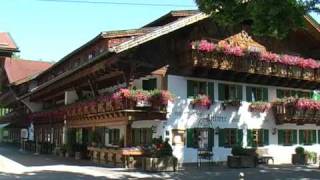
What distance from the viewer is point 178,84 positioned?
1166 inches

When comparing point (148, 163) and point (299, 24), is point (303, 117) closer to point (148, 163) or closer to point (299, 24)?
point (148, 163)

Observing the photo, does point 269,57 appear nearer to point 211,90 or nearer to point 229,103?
point 229,103

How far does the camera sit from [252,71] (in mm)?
31766

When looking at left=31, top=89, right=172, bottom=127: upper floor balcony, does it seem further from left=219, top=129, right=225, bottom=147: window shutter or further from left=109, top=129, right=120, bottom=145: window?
left=219, top=129, right=225, bottom=147: window shutter

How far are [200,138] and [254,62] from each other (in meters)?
5.71

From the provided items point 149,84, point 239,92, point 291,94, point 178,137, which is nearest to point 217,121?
point 239,92

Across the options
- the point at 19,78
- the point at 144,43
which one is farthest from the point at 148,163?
the point at 19,78

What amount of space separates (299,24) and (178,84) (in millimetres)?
12978

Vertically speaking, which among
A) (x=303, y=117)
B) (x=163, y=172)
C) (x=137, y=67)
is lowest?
(x=163, y=172)

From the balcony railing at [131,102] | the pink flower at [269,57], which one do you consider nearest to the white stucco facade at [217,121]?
the balcony railing at [131,102]

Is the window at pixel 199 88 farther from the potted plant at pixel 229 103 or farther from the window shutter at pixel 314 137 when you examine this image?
the window shutter at pixel 314 137

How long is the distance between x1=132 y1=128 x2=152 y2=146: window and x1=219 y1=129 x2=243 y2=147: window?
4.53 m

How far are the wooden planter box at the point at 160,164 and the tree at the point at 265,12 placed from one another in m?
9.87

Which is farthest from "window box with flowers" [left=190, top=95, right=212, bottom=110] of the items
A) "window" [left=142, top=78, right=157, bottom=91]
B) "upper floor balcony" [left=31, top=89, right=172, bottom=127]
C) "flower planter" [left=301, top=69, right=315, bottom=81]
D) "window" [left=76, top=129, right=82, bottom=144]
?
"window" [left=76, top=129, right=82, bottom=144]
